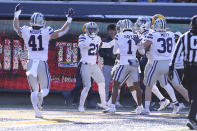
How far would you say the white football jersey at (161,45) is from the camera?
13.3m

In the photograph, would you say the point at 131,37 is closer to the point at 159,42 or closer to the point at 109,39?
A: the point at 159,42

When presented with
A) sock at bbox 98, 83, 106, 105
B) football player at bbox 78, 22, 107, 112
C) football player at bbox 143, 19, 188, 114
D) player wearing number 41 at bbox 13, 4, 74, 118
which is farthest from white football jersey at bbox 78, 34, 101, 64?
player wearing number 41 at bbox 13, 4, 74, 118

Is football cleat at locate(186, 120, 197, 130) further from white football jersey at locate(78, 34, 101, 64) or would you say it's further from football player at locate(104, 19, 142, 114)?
white football jersey at locate(78, 34, 101, 64)

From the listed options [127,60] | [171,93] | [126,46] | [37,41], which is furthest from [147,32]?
[37,41]

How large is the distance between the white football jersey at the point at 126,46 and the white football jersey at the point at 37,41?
5.56ft

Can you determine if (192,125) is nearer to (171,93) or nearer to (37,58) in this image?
(37,58)

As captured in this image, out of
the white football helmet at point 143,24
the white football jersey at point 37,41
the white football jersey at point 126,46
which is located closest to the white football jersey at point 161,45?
the white football jersey at point 126,46

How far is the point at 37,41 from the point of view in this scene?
40.4ft

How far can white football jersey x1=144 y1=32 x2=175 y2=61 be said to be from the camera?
43.6 ft

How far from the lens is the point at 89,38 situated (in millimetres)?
14305

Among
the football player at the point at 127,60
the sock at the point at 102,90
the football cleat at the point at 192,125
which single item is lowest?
the sock at the point at 102,90

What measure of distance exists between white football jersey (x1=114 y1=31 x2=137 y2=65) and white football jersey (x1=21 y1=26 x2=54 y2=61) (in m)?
1.69

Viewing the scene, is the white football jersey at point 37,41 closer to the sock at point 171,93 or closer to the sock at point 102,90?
the sock at point 102,90

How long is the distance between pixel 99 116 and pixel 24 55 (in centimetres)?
433
